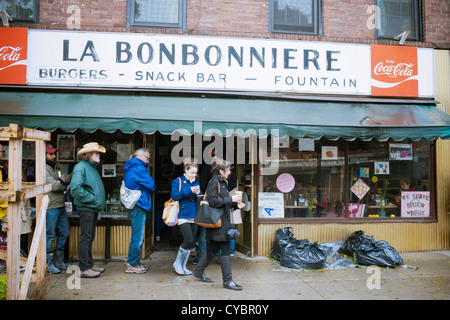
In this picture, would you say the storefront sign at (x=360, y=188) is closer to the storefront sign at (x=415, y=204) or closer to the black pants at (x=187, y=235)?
the storefront sign at (x=415, y=204)

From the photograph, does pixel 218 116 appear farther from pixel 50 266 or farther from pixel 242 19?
pixel 50 266

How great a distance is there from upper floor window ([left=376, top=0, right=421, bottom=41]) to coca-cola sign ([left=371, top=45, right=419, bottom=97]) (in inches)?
19.8

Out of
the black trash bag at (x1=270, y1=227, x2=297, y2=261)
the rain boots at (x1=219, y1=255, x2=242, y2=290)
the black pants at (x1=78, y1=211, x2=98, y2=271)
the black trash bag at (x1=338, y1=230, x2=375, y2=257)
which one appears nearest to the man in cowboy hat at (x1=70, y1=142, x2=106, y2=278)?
the black pants at (x1=78, y1=211, x2=98, y2=271)

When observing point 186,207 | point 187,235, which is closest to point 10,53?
point 186,207

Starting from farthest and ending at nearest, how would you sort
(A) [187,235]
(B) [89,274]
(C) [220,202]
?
(A) [187,235], (B) [89,274], (C) [220,202]

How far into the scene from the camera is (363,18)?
6926 millimetres

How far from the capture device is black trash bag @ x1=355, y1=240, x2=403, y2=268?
5.73 meters

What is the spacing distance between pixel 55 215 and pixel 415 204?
6592 millimetres

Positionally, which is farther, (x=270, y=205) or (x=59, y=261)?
(x=270, y=205)

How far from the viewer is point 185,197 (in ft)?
17.4

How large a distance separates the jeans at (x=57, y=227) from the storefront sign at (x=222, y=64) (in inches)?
89.7

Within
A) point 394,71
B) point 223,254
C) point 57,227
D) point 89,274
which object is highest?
point 394,71

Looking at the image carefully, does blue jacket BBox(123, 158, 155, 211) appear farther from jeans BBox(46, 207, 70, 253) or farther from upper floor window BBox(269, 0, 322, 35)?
upper floor window BBox(269, 0, 322, 35)

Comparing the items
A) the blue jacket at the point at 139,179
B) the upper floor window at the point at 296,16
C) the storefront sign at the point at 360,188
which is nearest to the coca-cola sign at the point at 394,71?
the upper floor window at the point at 296,16
